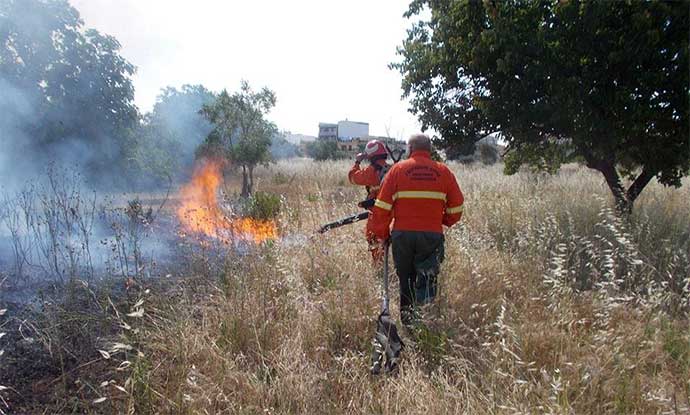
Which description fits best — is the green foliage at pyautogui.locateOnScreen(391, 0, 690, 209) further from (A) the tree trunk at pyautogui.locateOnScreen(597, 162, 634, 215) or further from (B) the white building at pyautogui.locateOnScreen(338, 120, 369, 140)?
(B) the white building at pyautogui.locateOnScreen(338, 120, 369, 140)

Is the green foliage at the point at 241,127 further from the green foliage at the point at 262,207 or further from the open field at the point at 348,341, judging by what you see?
the open field at the point at 348,341

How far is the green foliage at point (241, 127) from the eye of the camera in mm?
12656

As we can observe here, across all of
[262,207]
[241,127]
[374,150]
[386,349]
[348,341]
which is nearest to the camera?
[386,349]

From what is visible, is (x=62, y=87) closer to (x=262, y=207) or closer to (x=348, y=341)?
(x=262, y=207)

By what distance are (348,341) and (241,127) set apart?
446 inches

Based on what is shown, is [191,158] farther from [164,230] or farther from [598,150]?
[598,150]

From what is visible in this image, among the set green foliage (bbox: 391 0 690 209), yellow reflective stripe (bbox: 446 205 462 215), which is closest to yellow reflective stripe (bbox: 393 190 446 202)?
yellow reflective stripe (bbox: 446 205 462 215)

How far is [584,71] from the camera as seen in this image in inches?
167

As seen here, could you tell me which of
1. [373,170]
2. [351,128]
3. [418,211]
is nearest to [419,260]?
[418,211]

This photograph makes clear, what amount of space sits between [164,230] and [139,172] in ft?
18.8

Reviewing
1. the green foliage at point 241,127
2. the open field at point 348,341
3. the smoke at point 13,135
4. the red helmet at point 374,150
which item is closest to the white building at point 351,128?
the green foliage at point 241,127

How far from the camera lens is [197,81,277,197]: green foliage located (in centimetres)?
1266

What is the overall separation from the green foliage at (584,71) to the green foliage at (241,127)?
8.36 m

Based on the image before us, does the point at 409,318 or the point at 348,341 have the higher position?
the point at 409,318
